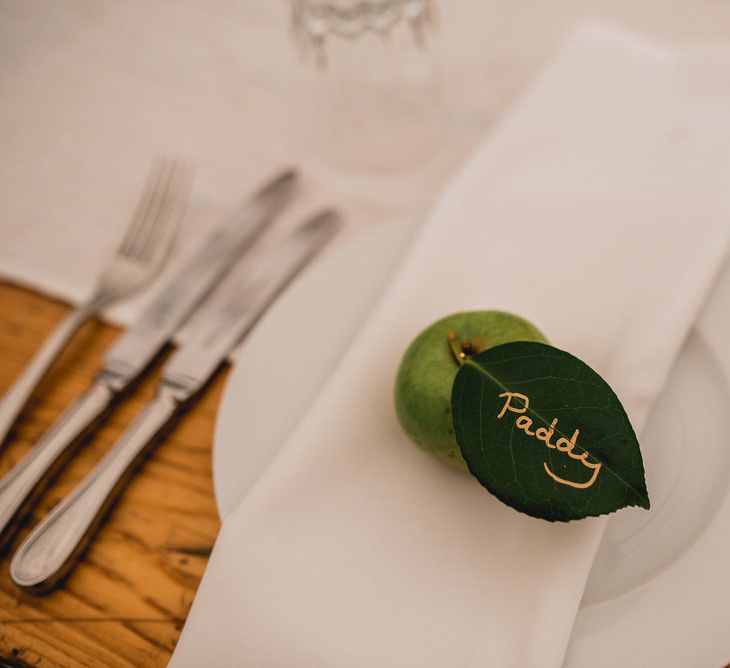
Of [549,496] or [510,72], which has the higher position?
[510,72]

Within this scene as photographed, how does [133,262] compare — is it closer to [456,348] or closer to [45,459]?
[45,459]

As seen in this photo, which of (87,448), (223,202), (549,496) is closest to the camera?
(549,496)

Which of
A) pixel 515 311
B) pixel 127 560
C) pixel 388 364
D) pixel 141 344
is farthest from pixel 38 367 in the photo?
pixel 515 311

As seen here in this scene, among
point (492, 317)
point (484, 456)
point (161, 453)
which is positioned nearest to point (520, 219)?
point (492, 317)

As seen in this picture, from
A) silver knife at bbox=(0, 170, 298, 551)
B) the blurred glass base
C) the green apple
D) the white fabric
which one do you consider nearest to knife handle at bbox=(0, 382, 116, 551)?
silver knife at bbox=(0, 170, 298, 551)

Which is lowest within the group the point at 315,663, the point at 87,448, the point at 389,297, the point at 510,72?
the point at 87,448

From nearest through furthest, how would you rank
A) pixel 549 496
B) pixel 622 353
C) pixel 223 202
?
pixel 549 496
pixel 622 353
pixel 223 202

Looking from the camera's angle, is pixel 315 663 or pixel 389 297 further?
pixel 389 297

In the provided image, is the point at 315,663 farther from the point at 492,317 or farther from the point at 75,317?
the point at 75,317
